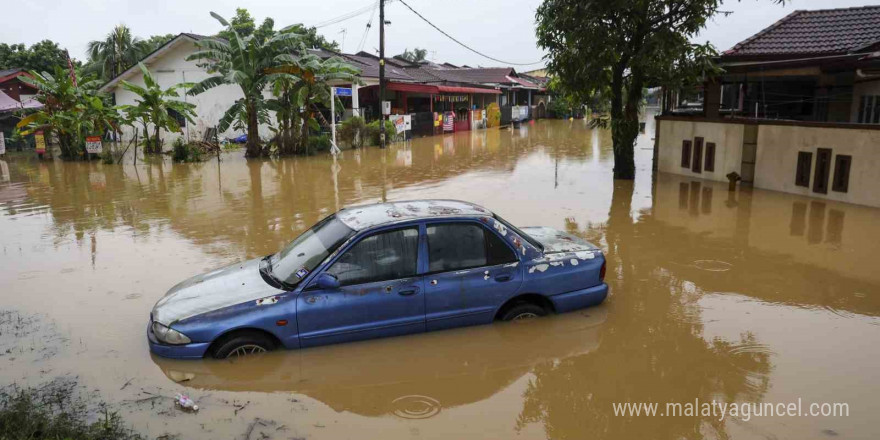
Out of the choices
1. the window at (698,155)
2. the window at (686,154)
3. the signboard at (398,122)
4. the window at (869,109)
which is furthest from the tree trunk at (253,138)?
the window at (869,109)

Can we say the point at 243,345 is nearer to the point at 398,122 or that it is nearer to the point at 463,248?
the point at 463,248

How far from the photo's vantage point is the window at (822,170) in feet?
45.1

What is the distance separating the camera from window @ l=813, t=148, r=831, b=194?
45.1ft

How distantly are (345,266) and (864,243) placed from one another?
29.4ft

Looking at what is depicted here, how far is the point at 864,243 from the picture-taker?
9.98 meters

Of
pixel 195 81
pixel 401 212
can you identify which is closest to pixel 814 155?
pixel 401 212

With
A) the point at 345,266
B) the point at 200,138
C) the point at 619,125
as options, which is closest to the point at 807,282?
the point at 345,266

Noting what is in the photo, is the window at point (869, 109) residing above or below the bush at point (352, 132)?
above

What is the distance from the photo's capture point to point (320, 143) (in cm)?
2586

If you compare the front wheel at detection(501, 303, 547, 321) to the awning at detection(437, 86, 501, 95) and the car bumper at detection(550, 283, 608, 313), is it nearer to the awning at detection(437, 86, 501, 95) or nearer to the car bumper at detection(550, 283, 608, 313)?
the car bumper at detection(550, 283, 608, 313)

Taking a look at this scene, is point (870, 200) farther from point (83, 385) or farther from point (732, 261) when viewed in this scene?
point (83, 385)

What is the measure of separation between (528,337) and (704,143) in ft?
44.0

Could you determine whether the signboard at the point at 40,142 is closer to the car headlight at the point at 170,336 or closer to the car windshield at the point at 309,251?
the car windshield at the point at 309,251

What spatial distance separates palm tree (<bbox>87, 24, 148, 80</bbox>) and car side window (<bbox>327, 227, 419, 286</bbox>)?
141 ft
